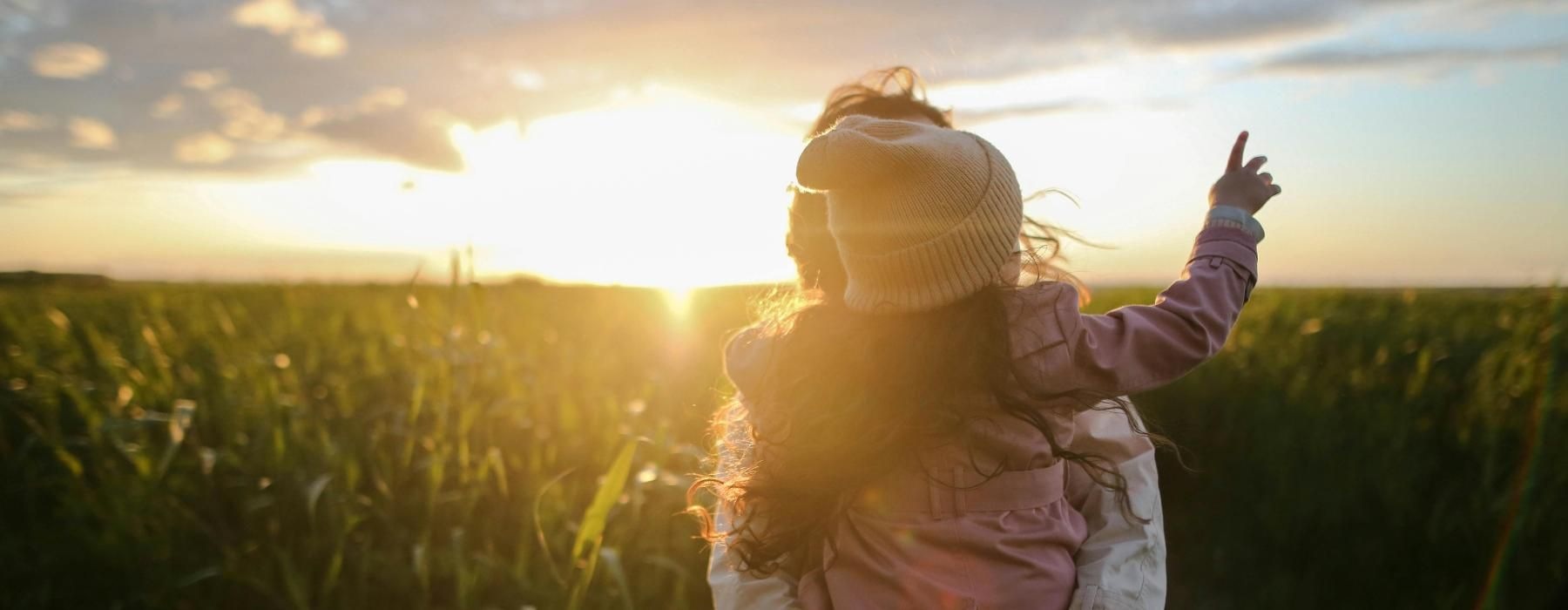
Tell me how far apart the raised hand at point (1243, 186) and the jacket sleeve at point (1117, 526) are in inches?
17.1

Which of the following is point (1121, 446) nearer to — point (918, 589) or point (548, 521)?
point (918, 589)

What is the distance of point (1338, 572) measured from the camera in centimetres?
333

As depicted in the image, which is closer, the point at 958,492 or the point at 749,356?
the point at 958,492

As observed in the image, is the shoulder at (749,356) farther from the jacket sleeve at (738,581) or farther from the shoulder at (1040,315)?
the shoulder at (1040,315)

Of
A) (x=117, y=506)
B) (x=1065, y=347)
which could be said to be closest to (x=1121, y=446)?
(x=1065, y=347)

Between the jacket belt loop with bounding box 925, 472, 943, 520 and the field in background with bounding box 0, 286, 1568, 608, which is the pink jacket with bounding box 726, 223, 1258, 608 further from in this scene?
the field in background with bounding box 0, 286, 1568, 608

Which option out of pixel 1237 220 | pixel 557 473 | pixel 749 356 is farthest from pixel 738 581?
pixel 557 473

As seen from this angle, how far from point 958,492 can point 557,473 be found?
A: 7.40ft

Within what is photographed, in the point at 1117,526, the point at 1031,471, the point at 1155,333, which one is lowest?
the point at 1117,526

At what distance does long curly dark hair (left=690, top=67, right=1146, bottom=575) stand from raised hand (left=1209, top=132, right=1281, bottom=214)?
0.33 m

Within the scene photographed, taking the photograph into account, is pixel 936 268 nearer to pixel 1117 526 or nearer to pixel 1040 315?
pixel 1040 315

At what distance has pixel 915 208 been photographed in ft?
4.97

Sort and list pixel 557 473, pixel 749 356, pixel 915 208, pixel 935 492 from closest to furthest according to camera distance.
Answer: pixel 915 208, pixel 935 492, pixel 749 356, pixel 557 473

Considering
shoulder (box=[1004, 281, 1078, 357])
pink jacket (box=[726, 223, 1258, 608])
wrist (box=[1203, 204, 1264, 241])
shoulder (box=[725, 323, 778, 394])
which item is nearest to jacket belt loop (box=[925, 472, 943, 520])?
pink jacket (box=[726, 223, 1258, 608])
